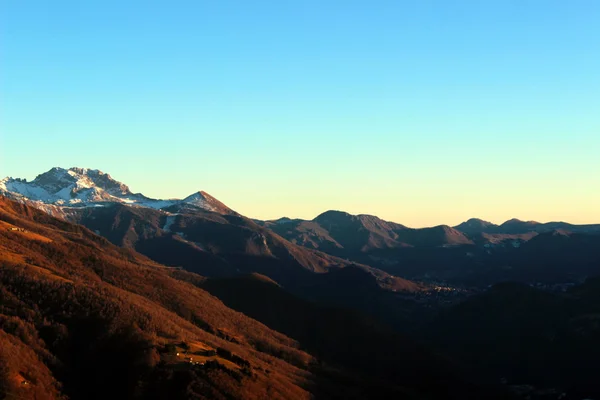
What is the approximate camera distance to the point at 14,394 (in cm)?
19788
